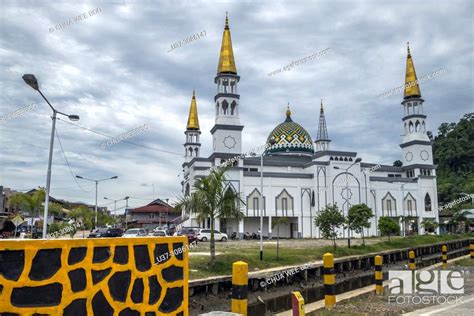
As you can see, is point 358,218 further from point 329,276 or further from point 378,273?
point 329,276

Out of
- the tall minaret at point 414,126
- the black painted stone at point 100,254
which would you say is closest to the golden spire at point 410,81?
the tall minaret at point 414,126

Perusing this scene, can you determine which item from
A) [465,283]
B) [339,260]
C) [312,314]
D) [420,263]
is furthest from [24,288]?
[420,263]

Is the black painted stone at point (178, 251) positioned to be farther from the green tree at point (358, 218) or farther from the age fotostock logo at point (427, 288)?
the green tree at point (358, 218)

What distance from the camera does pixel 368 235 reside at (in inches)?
2194

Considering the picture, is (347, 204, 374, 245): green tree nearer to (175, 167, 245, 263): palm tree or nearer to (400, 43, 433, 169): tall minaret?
(175, 167, 245, 263): palm tree

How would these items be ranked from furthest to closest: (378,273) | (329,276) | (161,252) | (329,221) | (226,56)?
(226,56) → (329,221) → (378,273) → (329,276) → (161,252)

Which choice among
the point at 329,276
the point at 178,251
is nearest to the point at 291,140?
the point at 329,276

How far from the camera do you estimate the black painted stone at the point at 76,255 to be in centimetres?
484

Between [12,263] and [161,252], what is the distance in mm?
2016

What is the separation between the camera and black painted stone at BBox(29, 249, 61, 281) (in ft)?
14.9

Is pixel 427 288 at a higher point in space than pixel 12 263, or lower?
lower

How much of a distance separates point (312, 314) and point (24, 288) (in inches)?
329

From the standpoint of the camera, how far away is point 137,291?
18.1 ft

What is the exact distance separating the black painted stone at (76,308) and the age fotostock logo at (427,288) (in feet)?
32.1
